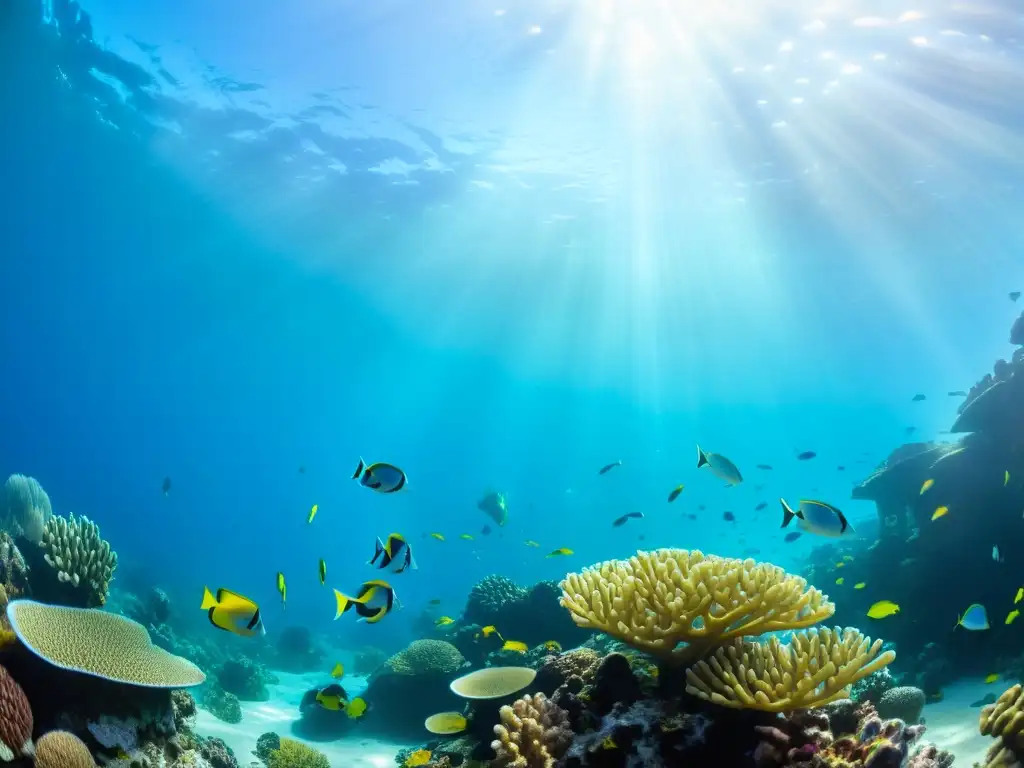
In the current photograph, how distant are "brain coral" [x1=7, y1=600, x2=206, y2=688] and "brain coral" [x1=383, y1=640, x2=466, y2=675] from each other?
5865mm

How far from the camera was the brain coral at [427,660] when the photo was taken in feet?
34.3

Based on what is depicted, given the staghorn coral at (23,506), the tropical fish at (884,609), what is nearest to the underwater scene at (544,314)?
the staghorn coral at (23,506)

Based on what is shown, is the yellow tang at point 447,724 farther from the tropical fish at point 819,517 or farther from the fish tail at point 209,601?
the tropical fish at point 819,517

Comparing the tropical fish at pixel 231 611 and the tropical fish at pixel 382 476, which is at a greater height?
the tropical fish at pixel 382 476

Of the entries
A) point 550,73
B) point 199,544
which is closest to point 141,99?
point 550,73

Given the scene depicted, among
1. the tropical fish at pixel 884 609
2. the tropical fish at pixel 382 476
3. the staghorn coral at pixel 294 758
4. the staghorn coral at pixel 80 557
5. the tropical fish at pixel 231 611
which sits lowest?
the staghorn coral at pixel 294 758

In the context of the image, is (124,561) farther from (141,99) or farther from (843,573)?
(843,573)

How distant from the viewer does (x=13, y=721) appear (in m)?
3.86

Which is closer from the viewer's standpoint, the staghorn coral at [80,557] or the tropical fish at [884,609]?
the staghorn coral at [80,557]

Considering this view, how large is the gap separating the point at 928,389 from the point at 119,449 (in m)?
148

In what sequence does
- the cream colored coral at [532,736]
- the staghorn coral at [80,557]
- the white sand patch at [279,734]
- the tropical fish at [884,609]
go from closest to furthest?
1. the cream colored coral at [532,736]
2. the staghorn coral at [80,557]
3. the tropical fish at [884,609]
4. the white sand patch at [279,734]

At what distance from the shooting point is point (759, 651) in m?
3.61

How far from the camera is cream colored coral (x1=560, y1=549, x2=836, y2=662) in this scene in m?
3.43

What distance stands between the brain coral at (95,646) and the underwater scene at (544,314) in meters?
0.05
